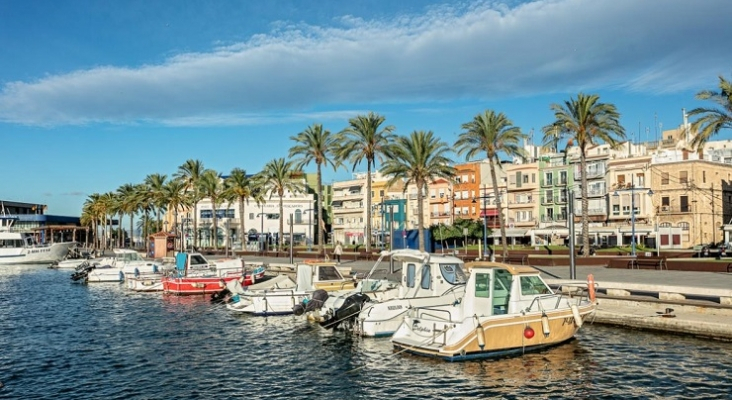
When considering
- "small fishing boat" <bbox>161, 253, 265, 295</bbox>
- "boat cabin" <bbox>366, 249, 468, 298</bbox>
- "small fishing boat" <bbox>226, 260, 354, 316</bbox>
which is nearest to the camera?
"boat cabin" <bbox>366, 249, 468, 298</bbox>

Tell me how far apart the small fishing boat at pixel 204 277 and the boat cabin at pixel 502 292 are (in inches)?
932

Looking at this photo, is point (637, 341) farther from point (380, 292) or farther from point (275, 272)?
point (275, 272)

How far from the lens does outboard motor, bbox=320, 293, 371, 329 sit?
26.0 meters

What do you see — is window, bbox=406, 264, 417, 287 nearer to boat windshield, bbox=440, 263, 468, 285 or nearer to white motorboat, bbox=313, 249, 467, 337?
white motorboat, bbox=313, 249, 467, 337

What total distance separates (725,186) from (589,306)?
72.8 m

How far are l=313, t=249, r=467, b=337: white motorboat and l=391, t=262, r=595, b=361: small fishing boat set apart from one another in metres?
2.13

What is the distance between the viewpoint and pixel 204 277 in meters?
44.8

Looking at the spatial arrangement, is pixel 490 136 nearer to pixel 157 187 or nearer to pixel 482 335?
pixel 482 335

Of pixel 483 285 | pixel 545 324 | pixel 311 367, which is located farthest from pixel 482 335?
pixel 311 367

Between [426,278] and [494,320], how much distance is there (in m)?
6.18

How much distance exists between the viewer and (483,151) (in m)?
58.9

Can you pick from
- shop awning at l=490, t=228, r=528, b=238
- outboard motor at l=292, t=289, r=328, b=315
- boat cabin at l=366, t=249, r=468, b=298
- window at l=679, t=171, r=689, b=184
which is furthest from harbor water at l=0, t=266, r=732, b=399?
shop awning at l=490, t=228, r=528, b=238

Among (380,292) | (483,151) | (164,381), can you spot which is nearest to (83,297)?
(380,292)

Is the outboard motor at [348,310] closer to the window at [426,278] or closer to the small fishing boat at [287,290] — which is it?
the window at [426,278]
